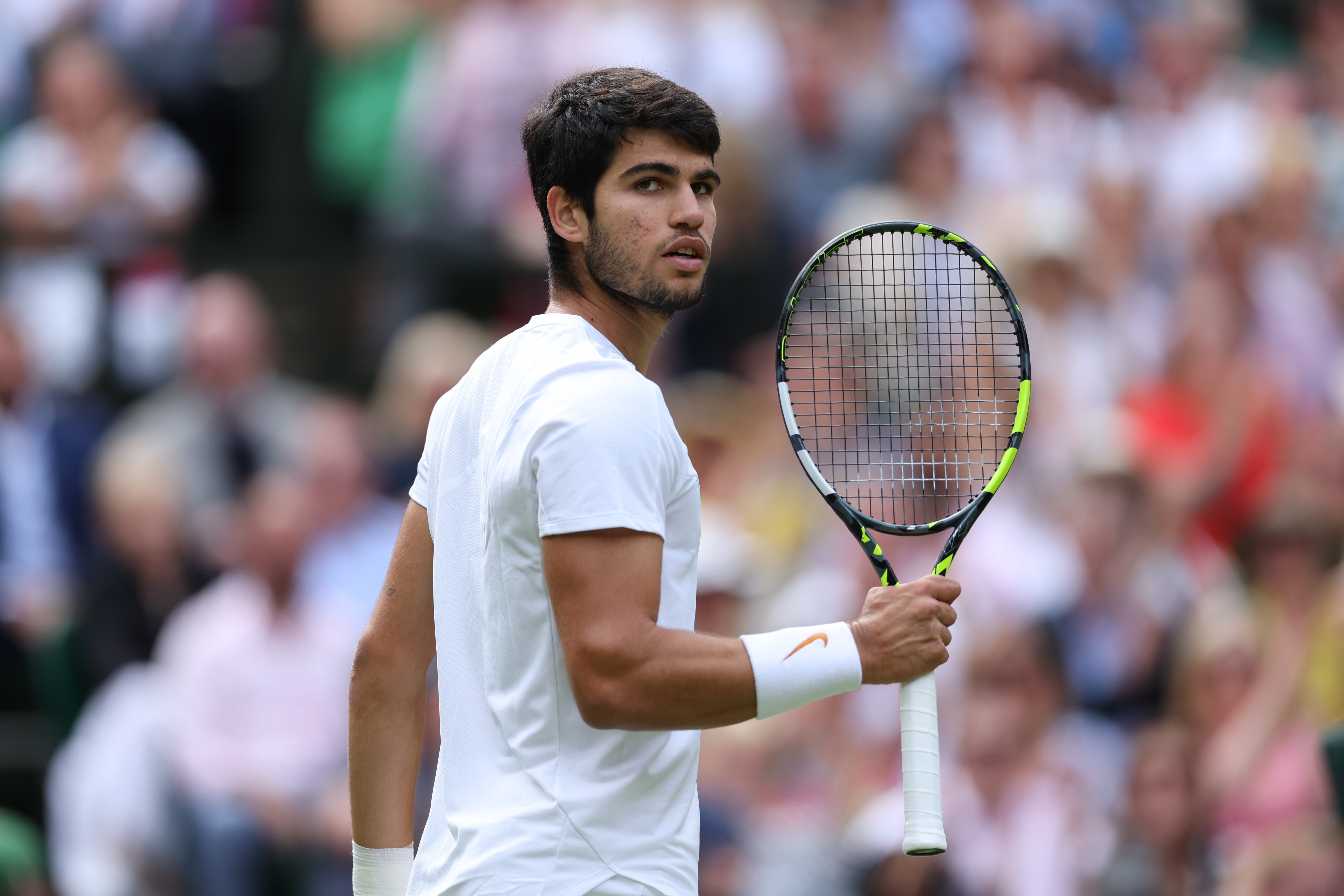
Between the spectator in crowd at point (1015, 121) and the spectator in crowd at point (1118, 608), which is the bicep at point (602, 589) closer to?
the spectator in crowd at point (1118, 608)

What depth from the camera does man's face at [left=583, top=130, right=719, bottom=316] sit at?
2.58 metres

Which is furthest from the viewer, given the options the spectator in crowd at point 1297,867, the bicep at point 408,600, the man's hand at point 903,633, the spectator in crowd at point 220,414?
the spectator in crowd at point 220,414

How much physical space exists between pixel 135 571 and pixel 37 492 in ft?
2.96

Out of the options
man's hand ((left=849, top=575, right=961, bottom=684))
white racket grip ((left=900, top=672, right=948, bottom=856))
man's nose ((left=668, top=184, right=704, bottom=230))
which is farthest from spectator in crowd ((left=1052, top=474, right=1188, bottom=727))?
man's nose ((left=668, top=184, right=704, bottom=230))

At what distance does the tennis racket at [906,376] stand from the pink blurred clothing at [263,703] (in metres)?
2.00

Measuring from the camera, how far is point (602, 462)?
2.32 metres

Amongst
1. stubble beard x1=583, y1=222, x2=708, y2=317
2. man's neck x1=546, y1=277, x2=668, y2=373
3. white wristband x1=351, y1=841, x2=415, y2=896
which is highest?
stubble beard x1=583, y1=222, x2=708, y2=317

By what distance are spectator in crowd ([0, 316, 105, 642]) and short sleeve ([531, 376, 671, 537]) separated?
5422 mm

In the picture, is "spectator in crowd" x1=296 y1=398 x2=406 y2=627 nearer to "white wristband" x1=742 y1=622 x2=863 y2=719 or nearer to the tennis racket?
the tennis racket

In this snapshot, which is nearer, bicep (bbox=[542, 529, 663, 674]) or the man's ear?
bicep (bbox=[542, 529, 663, 674])

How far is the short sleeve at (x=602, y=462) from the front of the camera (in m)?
2.30

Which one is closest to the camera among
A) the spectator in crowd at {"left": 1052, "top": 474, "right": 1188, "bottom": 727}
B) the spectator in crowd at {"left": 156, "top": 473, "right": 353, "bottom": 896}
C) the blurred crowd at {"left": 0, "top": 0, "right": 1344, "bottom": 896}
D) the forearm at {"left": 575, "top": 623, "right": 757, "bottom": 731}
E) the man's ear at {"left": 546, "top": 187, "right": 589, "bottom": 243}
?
the forearm at {"left": 575, "top": 623, "right": 757, "bottom": 731}

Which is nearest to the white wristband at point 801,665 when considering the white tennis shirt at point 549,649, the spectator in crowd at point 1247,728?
the white tennis shirt at point 549,649

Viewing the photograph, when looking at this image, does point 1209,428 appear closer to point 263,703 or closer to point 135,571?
point 263,703
